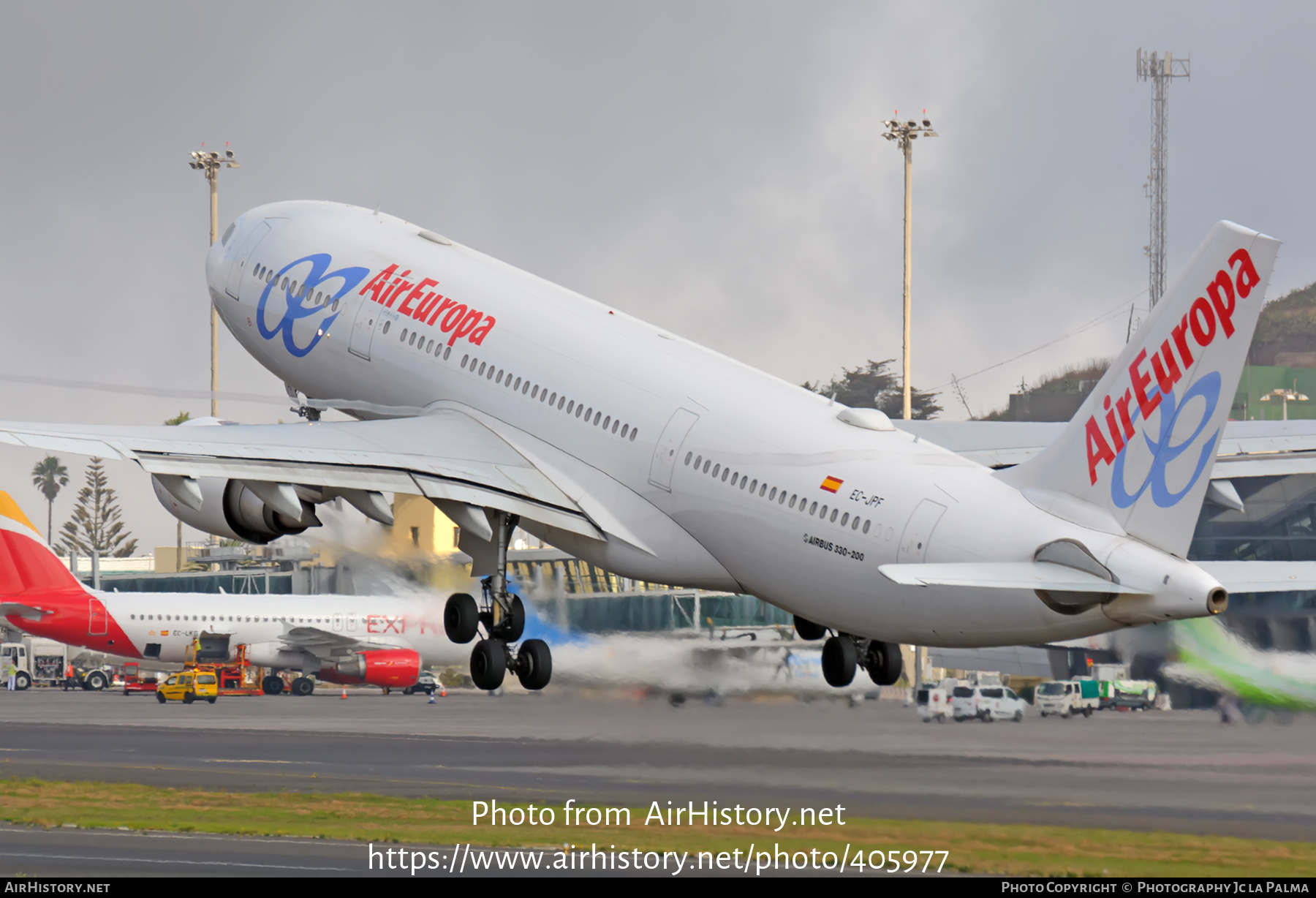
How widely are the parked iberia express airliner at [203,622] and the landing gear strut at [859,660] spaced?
56044 millimetres

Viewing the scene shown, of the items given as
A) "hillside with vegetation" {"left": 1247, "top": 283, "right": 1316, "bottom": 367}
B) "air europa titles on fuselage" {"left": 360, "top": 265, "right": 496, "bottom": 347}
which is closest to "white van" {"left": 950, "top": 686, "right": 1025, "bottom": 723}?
"air europa titles on fuselage" {"left": 360, "top": 265, "right": 496, "bottom": 347}

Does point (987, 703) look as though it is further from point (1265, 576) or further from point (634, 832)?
point (1265, 576)

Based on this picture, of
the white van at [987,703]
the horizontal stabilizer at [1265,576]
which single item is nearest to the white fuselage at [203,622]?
the white van at [987,703]

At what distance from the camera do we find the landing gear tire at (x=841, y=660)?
2859 centimetres

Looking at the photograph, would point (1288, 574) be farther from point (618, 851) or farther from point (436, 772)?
point (436, 772)

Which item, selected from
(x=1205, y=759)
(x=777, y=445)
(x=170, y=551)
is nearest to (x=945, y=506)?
(x=777, y=445)

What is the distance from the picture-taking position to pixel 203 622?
88.6 meters

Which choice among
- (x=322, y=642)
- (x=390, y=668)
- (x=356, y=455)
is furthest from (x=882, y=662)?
(x=322, y=642)

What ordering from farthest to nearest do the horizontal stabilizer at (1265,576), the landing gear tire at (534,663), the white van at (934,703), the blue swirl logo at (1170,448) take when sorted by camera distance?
the white van at (934,703) < the landing gear tire at (534,663) < the blue swirl logo at (1170,448) < the horizontal stabilizer at (1265,576)

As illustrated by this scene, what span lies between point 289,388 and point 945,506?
56.5 ft

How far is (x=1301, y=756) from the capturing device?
1767 inches

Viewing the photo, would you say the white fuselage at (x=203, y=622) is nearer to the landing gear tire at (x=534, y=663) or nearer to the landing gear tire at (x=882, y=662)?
the landing gear tire at (x=534, y=663)

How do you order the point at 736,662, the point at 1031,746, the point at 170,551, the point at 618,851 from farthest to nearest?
the point at 170,551 → the point at 1031,746 → the point at 736,662 → the point at 618,851

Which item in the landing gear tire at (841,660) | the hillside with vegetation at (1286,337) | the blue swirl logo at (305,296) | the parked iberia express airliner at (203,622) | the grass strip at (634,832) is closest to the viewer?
the landing gear tire at (841,660)
